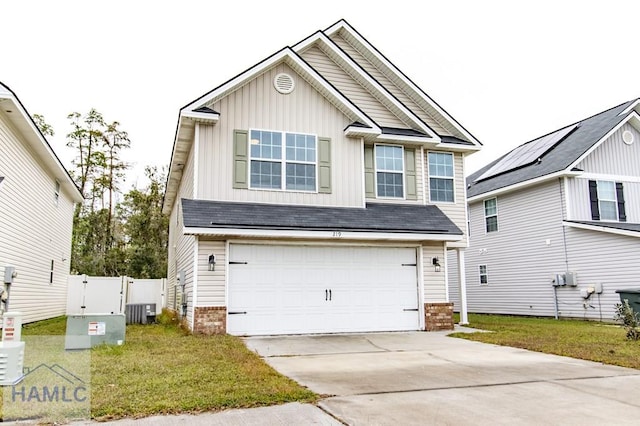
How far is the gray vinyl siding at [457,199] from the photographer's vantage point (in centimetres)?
1422

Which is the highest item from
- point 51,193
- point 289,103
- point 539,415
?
point 289,103

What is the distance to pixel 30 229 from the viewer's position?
14289 millimetres

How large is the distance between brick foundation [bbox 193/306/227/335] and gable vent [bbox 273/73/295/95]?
18.6 ft

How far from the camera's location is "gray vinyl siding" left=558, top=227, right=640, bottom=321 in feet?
49.9

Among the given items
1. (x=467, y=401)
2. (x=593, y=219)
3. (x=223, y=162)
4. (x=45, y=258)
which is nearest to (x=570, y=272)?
(x=593, y=219)

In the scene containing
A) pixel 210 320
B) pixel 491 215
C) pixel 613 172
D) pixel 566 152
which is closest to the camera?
pixel 210 320

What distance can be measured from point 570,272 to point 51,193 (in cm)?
1817

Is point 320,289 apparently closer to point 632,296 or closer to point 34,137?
point 34,137

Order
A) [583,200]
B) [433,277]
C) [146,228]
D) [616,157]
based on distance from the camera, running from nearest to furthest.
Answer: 1. [433,277]
2. [583,200]
3. [616,157]
4. [146,228]

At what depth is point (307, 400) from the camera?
17.4 ft

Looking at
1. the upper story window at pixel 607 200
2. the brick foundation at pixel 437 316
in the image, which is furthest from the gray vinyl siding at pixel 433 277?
the upper story window at pixel 607 200

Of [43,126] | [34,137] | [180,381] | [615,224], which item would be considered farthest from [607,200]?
[43,126]

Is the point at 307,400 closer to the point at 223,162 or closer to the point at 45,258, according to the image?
A: the point at 223,162

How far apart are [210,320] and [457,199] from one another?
311 inches
